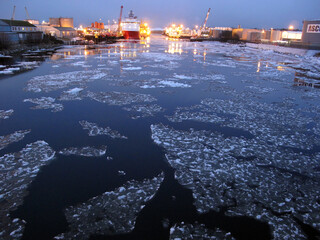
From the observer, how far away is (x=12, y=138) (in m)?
4.76

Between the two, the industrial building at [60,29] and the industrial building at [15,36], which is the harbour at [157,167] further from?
the industrial building at [60,29]

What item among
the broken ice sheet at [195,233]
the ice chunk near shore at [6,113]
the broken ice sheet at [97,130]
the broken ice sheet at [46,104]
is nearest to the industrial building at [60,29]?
the broken ice sheet at [46,104]

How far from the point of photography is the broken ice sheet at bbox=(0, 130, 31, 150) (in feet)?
14.9

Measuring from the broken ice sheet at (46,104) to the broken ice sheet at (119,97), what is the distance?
120 cm

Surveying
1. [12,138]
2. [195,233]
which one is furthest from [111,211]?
[12,138]

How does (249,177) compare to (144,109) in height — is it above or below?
below

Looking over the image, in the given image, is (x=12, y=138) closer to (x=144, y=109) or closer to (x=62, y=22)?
(x=144, y=109)

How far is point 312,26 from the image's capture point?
33812 millimetres

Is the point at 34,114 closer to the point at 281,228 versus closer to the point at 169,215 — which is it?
the point at 169,215

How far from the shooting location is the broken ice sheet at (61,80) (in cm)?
888

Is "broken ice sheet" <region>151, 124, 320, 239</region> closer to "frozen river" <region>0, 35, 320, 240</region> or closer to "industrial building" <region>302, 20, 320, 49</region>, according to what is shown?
"frozen river" <region>0, 35, 320, 240</region>

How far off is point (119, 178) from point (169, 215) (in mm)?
1052

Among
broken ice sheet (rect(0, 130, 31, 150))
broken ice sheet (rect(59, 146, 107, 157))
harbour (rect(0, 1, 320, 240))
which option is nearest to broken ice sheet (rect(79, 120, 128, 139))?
harbour (rect(0, 1, 320, 240))

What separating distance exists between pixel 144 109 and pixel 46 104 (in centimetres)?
297
